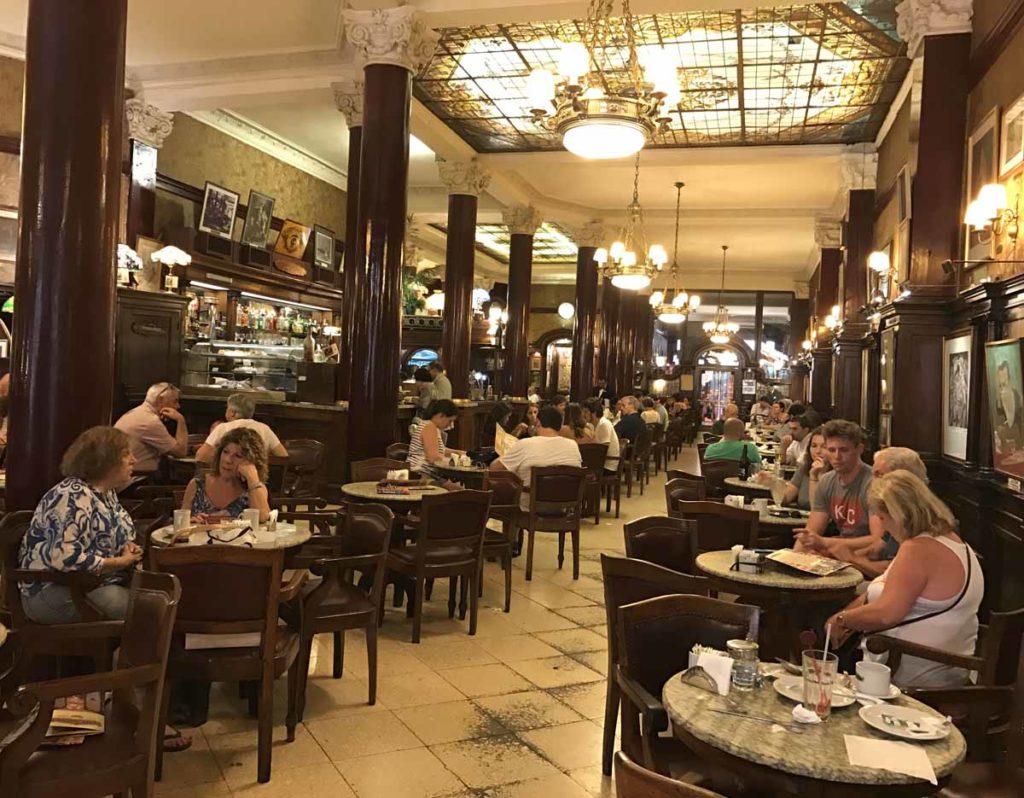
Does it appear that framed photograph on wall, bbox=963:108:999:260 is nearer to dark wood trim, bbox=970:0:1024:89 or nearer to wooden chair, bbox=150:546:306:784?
dark wood trim, bbox=970:0:1024:89

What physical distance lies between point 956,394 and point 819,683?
4162 millimetres

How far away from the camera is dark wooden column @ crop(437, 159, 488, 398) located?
1213 cm

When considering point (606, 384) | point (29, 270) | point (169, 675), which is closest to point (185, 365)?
point (29, 270)

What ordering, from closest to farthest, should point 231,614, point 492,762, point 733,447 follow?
point 231,614 → point 492,762 → point 733,447

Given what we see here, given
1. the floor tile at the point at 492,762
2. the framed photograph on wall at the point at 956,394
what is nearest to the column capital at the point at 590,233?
the framed photograph on wall at the point at 956,394

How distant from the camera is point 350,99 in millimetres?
8852

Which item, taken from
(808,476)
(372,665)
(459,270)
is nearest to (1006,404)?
(808,476)

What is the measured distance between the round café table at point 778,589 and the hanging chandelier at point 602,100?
2.48 metres

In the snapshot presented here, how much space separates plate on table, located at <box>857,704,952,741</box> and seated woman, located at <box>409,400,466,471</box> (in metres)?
4.61

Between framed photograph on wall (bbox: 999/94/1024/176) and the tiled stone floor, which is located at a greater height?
framed photograph on wall (bbox: 999/94/1024/176)

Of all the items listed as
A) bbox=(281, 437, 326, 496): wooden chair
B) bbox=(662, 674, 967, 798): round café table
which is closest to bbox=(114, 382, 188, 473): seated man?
bbox=(281, 437, 326, 496): wooden chair

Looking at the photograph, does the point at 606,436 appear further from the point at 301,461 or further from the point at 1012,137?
the point at 1012,137

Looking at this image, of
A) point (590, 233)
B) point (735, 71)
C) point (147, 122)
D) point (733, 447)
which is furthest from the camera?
point (590, 233)

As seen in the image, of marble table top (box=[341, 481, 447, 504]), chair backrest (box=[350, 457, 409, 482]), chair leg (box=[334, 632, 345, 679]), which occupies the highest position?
chair backrest (box=[350, 457, 409, 482])
